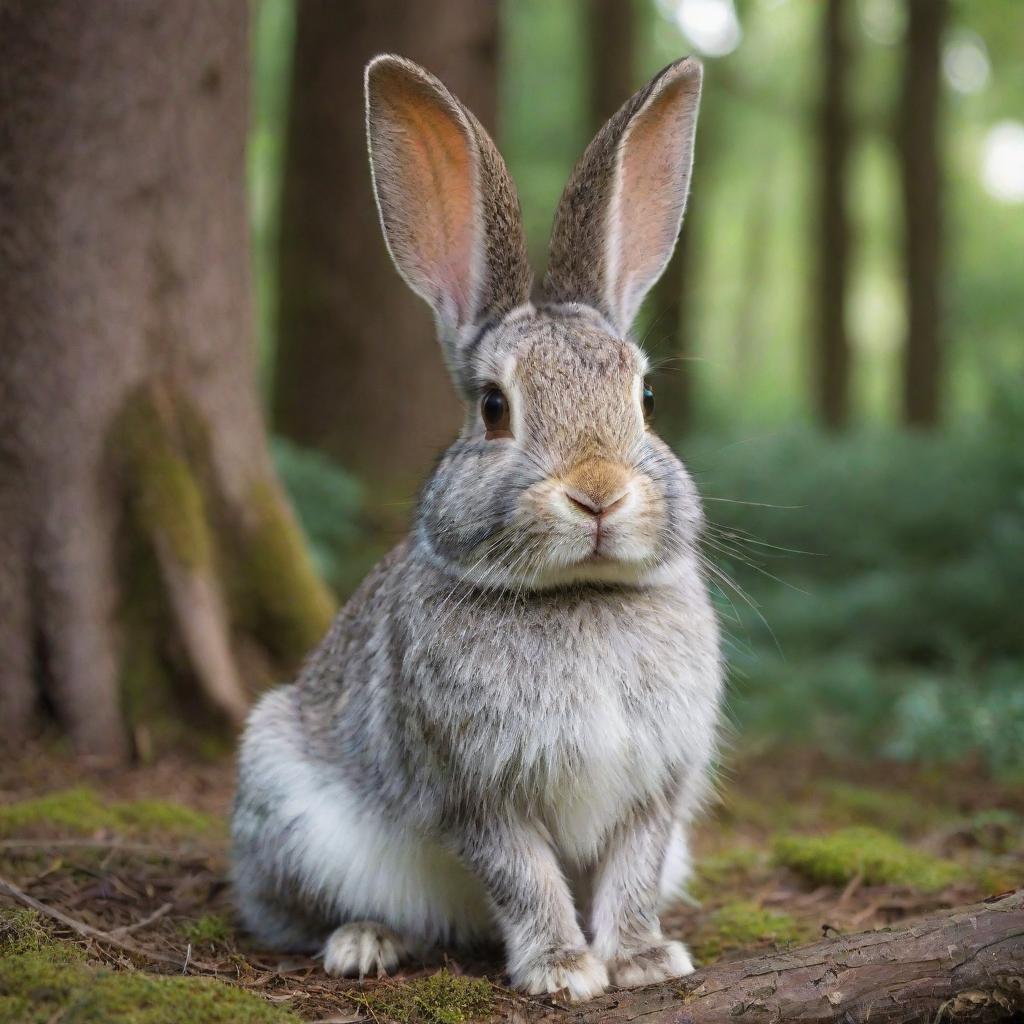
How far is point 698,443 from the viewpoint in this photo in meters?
12.2

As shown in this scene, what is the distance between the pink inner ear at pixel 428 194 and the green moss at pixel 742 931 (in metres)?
2.28

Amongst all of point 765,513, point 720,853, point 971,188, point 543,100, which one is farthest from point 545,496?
point 971,188

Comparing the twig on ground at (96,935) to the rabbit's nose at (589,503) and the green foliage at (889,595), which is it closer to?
the rabbit's nose at (589,503)

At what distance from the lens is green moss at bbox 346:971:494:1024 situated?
3.35 m

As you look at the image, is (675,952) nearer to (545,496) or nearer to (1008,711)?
(545,496)

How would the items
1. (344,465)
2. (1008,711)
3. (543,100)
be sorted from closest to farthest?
(1008,711) → (344,465) → (543,100)

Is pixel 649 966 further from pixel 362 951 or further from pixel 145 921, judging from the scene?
pixel 145 921

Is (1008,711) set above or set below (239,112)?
below

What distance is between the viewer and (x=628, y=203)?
165 inches

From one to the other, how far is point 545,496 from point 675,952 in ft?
4.73

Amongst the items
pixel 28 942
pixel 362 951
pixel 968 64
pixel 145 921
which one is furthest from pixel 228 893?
pixel 968 64

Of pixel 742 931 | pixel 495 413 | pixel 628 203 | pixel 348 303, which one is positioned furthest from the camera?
pixel 348 303

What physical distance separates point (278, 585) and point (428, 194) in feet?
9.14

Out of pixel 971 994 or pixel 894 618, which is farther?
pixel 894 618
